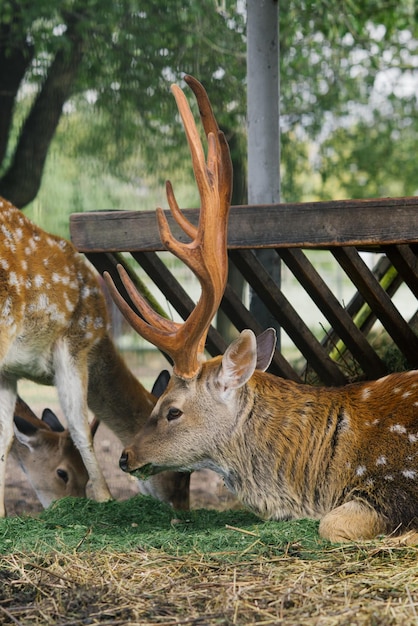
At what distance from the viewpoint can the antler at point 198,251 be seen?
386 cm

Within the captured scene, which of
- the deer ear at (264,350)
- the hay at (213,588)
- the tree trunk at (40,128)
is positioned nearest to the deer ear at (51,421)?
the deer ear at (264,350)

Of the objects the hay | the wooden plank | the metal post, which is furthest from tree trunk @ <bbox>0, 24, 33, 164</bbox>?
the hay

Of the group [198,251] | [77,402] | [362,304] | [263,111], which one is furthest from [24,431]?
[263,111]

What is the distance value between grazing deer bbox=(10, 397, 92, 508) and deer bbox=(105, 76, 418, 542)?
1.27m

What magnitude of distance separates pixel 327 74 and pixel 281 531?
7887mm

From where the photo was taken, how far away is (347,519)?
3.62 meters

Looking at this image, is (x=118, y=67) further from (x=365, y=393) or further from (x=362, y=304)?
A: (x=365, y=393)

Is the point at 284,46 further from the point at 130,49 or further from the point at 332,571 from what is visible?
the point at 332,571

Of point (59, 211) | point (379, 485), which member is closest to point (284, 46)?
point (59, 211)

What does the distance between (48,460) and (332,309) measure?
1860 millimetres

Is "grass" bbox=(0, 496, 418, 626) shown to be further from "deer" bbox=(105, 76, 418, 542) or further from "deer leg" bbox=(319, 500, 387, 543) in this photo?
"deer" bbox=(105, 76, 418, 542)

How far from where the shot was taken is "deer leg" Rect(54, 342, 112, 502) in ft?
16.5

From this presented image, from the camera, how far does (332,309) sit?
15.2 ft

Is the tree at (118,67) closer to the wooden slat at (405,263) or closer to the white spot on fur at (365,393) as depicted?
the wooden slat at (405,263)
